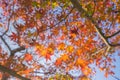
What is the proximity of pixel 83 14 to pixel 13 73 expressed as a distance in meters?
2.75

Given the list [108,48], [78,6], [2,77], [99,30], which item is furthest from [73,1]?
[2,77]

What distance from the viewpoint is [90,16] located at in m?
7.28

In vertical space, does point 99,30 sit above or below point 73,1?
below

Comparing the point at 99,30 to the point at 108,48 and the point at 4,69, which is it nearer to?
the point at 108,48

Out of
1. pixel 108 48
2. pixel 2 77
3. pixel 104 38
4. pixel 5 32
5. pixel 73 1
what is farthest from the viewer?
pixel 2 77

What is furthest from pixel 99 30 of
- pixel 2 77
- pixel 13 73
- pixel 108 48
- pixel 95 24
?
pixel 2 77

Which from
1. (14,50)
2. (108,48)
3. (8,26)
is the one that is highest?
(8,26)

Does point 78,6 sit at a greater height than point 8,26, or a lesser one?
lesser

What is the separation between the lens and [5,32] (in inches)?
506

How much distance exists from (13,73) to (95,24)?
9.39ft

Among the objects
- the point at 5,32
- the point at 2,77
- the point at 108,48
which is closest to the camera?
the point at 108,48

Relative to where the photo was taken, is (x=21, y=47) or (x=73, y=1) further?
(x=21, y=47)

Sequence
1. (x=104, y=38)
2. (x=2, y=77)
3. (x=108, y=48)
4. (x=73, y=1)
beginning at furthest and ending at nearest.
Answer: (x=2, y=77), (x=108, y=48), (x=104, y=38), (x=73, y=1)

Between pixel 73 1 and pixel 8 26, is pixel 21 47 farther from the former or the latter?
pixel 73 1
